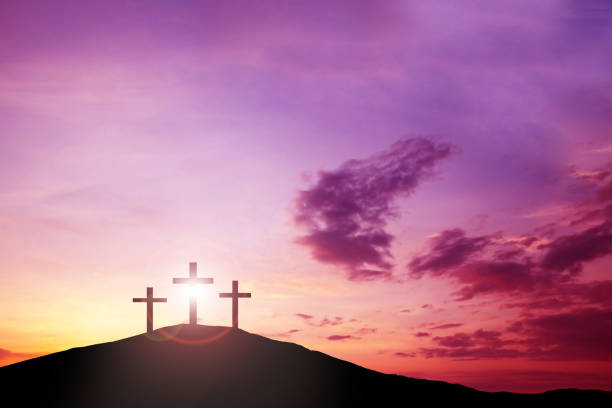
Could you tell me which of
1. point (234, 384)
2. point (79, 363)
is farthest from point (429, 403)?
point (79, 363)

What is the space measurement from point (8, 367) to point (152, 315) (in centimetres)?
858

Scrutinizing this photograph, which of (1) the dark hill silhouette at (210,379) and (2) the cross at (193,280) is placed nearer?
(1) the dark hill silhouette at (210,379)

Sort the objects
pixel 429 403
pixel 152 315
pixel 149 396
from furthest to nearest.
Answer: pixel 152 315 < pixel 429 403 < pixel 149 396

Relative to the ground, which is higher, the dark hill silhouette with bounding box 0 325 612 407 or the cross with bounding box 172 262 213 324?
the cross with bounding box 172 262 213 324

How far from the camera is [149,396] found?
3269 cm

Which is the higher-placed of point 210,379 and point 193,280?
point 193,280

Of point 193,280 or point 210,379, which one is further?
point 193,280

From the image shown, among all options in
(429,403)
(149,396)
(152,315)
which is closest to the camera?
(149,396)

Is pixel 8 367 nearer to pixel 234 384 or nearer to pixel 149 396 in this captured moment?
pixel 149 396

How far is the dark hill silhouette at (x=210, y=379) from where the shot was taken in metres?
33.0

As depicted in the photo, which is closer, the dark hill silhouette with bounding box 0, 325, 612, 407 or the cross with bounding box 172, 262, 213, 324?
the dark hill silhouette with bounding box 0, 325, 612, 407

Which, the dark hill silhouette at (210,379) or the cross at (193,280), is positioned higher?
the cross at (193,280)

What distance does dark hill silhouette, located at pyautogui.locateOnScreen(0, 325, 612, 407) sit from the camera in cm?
3303

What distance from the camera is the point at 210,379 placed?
34531 millimetres
